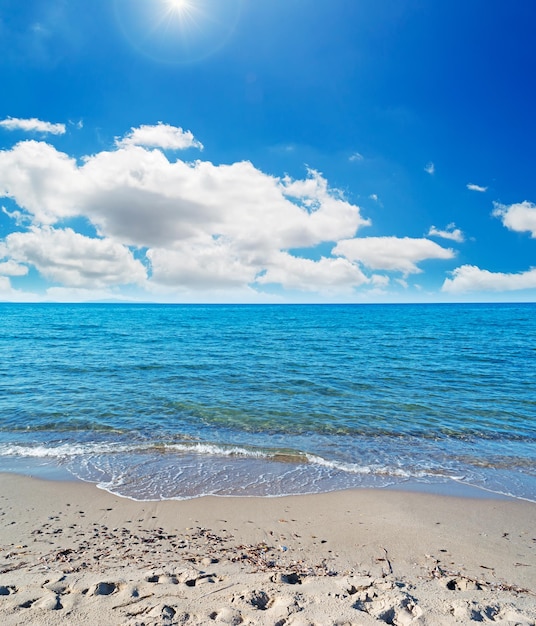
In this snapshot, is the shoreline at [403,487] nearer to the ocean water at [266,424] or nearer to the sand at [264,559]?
the ocean water at [266,424]

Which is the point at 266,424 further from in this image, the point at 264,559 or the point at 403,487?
the point at 264,559

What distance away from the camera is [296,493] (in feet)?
30.5

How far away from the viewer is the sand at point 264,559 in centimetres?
467

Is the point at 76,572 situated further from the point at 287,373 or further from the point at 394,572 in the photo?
the point at 287,373

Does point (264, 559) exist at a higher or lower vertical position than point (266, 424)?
higher

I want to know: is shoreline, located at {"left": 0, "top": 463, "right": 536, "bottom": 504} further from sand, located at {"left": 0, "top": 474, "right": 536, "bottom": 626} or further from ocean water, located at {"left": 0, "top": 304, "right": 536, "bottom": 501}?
sand, located at {"left": 0, "top": 474, "right": 536, "bottom": 626}

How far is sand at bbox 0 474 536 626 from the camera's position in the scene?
4668 millimetres

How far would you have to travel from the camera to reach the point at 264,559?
250 inches

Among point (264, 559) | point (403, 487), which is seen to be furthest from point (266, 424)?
point (264, 559)

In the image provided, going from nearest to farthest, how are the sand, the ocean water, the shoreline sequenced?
the sand
the shoreline
the ocean water

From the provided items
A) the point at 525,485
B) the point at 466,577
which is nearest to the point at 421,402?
the point at 525,485

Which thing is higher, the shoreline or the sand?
the sand

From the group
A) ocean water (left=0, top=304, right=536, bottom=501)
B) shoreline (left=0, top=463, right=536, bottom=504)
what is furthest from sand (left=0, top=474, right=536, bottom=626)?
ocean water (left=0, top=304, right=536, bottom=501)

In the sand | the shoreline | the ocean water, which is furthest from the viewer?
the ocean water
